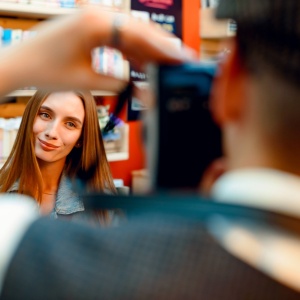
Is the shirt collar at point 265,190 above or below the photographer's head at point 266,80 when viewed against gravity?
below

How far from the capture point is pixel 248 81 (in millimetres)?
456

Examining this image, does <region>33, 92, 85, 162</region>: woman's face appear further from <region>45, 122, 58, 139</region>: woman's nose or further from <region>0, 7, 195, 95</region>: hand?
<region>0, 7, 195, 95</region>: hand

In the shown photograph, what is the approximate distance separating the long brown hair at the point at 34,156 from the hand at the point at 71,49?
1.22m

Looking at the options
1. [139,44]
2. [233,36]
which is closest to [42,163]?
[139,44]

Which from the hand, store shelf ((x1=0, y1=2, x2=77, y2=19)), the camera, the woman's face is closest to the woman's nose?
the woman's face

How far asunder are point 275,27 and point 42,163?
170 cm

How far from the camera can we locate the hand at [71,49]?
1.97ft

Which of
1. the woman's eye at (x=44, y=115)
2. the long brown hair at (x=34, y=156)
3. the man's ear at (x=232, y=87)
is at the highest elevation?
the man's ear at (x=232, y=87)

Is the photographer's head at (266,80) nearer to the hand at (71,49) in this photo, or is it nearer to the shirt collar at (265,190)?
the shirt collar at (265,190)

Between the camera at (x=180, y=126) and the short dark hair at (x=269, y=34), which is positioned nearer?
the short dark hair at (x=269, y=34)

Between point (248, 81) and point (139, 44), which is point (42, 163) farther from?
Result: point (248, 81)

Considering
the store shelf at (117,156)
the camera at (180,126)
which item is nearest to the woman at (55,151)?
the store shelf at (117,156)

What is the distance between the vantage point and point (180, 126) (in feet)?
1.81

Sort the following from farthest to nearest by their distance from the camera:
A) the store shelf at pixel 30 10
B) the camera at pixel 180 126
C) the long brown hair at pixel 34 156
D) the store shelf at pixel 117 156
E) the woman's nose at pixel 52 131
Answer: the store shelf at pixel 117 156 → the store shelf at pixel 30 10 → the woman's nose at pixel 52 131 → the long brown hair at pixel 34 156 → the camera at pixel 180 126
